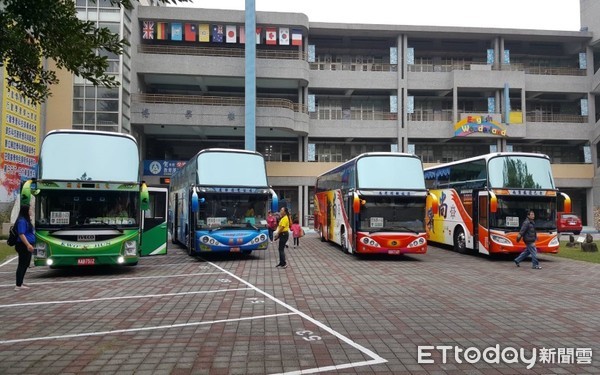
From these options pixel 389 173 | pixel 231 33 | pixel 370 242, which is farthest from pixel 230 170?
pixel 231 33

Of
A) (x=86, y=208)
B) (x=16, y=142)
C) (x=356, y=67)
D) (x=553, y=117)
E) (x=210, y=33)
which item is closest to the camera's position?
(x=86, y=208)

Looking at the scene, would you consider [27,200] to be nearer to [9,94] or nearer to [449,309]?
[449,309]

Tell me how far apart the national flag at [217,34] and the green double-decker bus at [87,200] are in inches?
954

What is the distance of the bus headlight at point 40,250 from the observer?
1068 centimetres

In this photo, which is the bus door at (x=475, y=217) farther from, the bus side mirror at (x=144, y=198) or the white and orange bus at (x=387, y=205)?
the bus side mirror at (x=144, y=198)

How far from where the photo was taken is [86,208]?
11281 mm

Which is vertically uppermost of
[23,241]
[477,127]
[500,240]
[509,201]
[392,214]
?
[477,127]

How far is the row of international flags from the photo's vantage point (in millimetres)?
34031

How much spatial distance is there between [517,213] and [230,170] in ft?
32.2

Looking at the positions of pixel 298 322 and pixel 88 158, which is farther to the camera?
pixel 88 158

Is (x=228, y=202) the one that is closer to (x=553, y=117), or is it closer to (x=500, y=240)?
(x=500, y=240)

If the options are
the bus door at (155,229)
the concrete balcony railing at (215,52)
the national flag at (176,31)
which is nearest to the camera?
the bus door at (155,229)

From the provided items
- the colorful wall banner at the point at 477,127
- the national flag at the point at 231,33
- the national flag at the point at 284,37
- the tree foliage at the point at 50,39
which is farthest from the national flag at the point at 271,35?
the tree foliage at the point at 50,39

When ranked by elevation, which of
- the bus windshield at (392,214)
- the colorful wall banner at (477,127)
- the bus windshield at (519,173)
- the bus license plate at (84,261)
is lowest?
the bus license plate at (84,261)
